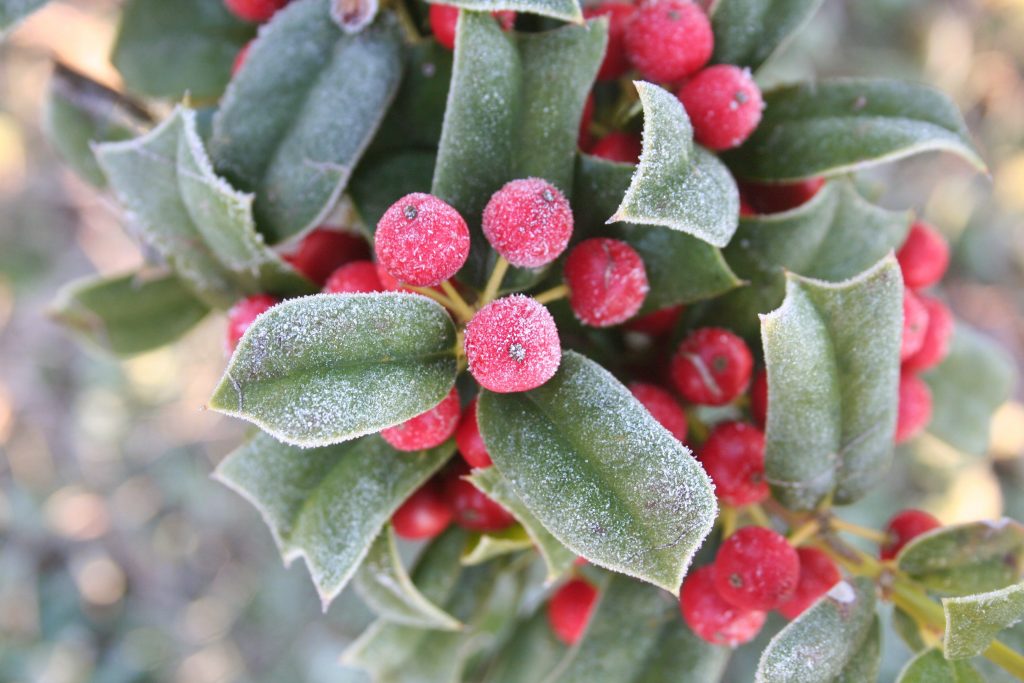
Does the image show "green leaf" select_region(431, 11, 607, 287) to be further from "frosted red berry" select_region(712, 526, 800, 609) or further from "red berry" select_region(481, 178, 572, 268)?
"frosted red berry" select_region(712, 526, 800, 609)

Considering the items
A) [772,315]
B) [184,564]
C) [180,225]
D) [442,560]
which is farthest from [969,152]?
[184,564]

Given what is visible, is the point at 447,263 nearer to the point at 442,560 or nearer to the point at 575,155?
the point at 575,155

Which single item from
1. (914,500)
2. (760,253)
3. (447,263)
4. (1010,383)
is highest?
(447,263)

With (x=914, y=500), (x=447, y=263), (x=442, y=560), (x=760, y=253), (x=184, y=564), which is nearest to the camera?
(x=447, y=263)

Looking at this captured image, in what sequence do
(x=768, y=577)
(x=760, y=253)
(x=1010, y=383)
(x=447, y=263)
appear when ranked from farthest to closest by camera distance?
(x=1010, y=383)
(x=760, y=253)
(x=768, y=577)
(x=447, y=263)

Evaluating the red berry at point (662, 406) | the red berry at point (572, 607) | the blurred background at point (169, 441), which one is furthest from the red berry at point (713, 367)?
the blurred background at point (169, 441)

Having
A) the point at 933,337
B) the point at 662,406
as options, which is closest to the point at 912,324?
the point at 933,337
